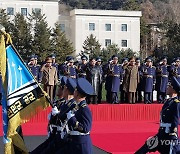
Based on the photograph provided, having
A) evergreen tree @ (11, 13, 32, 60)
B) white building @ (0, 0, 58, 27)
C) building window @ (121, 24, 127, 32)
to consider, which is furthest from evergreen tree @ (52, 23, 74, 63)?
building window @ (121, 24, 127, 32)

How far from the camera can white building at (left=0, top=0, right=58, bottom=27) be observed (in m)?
52.6

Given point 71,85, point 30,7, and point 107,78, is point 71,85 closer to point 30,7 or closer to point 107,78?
point 107,78

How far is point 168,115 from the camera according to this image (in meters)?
6.83

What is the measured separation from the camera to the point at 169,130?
6770 millimetres

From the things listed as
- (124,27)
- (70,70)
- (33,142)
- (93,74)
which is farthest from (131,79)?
(124,27)

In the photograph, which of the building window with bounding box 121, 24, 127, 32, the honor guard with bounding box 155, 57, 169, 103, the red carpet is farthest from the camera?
the building window with bounding box 121, 24, 127, 32

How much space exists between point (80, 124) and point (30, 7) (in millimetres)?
48918

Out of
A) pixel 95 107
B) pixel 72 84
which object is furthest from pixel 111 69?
pixel 72 84

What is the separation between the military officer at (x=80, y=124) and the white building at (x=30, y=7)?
156ft

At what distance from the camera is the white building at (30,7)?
5259 cm

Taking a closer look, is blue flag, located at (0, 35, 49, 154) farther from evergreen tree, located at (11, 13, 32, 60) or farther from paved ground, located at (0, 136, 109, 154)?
evergreen tree, located at (11, 13, 32, 60)

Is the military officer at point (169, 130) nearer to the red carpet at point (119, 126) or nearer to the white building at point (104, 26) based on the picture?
the red carpet at point (119, 126)

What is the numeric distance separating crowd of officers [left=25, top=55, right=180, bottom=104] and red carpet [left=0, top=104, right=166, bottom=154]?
0.81 meters

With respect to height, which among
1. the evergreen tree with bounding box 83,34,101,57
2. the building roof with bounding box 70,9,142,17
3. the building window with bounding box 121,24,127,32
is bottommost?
the evergreen tree with bounding box 83,34,101,57
